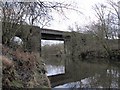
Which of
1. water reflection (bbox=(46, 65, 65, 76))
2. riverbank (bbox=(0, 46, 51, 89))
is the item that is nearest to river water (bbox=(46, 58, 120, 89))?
water reflection (bbox=(46, 65, 65, 76))

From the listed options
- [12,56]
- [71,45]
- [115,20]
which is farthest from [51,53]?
[12,56]

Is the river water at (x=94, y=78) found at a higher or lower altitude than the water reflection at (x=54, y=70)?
higher

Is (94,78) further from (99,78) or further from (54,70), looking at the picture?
(54,70)

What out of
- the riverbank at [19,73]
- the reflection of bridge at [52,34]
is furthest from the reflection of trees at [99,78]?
the reflection of bridge at [52,34]

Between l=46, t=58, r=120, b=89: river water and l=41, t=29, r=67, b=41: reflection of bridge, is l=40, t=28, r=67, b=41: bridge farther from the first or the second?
l=46, t=58, r=120, b=89: river water

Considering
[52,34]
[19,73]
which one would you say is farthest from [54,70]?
[52,34]

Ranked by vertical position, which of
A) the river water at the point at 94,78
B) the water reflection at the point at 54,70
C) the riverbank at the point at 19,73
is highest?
the riverbank at the point at 19,73

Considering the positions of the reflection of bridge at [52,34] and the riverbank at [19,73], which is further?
the reflection of bridge at [52,34]

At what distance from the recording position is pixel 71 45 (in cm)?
5681

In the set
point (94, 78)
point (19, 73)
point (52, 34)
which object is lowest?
point (94, 78)

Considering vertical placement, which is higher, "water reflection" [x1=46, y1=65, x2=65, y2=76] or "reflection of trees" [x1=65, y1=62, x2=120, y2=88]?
"reflection of trees" [x1=65, y1=62, x2=120, y2=88]

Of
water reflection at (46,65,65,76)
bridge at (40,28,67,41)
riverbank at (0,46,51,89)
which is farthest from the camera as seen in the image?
bridge at (40,28,67,41)

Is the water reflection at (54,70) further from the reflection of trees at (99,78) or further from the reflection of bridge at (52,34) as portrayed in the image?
the reflection of bridge at (52,34)

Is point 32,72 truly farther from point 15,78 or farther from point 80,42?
point 80,42
